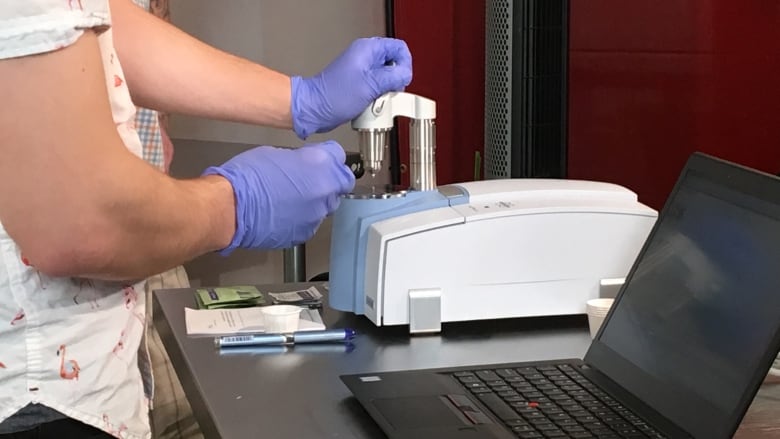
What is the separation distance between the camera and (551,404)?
1.08 metres

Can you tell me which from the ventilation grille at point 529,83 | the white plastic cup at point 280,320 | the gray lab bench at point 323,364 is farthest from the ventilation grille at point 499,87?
the white plastic cup at point 280,320

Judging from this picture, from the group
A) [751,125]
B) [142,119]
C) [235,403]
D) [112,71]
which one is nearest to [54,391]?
[235,403]

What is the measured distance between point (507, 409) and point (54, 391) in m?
0.47

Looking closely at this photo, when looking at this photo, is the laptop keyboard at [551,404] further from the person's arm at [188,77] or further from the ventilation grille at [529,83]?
the ventilation grille at [529,83]

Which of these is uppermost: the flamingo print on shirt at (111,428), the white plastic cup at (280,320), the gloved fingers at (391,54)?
the gloved fingers at (391,54)

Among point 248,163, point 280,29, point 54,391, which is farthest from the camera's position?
point 280,29

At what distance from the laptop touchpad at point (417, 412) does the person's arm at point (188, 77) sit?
67 centimetres

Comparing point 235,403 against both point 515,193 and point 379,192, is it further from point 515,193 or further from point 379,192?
point 515,193

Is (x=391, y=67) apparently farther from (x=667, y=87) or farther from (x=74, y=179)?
(x=667, y=87)

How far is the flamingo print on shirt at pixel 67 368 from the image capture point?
3.47 feet

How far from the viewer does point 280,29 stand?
3.37 m

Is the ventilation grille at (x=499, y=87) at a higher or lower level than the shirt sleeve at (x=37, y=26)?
lower

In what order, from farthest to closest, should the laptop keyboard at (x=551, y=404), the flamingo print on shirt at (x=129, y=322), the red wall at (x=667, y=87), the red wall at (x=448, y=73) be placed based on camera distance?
the red wall at (x=448, y=73)
the red wall at (x=667, y=87)
the flamingo print on shirt at (x=129, y=322)
the laptop keyboard at (x=551, y=404)

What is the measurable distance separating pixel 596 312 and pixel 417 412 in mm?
392
